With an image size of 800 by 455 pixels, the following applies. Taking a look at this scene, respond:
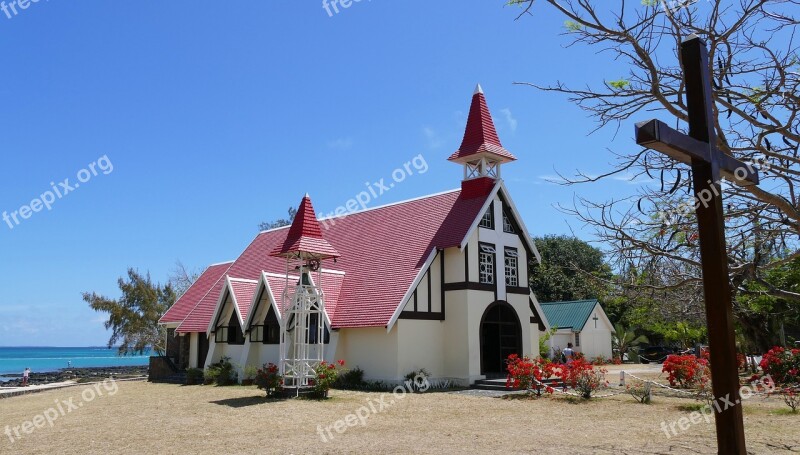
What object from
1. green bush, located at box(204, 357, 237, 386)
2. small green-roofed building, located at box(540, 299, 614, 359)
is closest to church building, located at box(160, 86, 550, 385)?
green bush, located at box(204, 357, 237, 386)

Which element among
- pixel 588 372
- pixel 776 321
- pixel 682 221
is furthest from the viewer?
pixel 776 321

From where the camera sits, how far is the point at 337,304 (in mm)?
24453

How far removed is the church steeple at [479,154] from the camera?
2492cm

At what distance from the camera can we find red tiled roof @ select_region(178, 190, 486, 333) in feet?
75.8

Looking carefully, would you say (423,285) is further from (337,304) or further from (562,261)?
(562,261)

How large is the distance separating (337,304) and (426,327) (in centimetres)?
370

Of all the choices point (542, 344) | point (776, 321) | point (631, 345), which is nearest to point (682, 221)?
point (776, 321)

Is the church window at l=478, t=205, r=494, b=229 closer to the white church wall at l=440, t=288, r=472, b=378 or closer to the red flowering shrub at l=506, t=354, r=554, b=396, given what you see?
the white church wall at l=440, t=288, r=472, b=378

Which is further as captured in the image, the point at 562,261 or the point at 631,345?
the point at 562,261

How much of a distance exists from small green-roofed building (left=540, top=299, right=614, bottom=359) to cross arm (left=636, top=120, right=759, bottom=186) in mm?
34457

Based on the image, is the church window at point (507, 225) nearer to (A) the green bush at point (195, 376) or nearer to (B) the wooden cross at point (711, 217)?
(A) the green bush at point (195, 376)

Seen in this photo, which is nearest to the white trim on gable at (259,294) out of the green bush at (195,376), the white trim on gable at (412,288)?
the green bush at (195,376)

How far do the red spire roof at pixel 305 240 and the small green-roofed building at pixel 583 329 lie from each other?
2292 cm

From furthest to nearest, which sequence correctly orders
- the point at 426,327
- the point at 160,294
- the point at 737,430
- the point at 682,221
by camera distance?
the point at 160,294 → the point at 426,327 → the point at 682,221 → the point at 737,430
